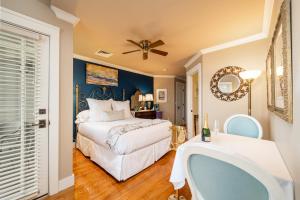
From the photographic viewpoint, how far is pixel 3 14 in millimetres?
1373

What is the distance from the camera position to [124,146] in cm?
204

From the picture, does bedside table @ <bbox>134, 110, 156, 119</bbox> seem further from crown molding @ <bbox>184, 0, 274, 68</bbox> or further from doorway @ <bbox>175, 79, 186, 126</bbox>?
crown molding @ <bbox>184, 0, 274, 68</bbox>

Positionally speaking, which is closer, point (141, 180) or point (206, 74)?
point (141, 180)

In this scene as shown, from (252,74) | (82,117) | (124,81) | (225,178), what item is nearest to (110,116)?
(82,117)

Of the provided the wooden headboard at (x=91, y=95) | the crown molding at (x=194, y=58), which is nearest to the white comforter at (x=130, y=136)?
the wooden headboard at (x=91, y=95)

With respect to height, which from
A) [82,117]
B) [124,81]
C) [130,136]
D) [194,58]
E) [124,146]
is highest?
[194,58]

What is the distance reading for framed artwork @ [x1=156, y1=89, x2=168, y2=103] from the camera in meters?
6.35

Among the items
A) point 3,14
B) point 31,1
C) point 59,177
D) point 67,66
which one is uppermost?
point 31,1

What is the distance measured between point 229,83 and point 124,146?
235cm

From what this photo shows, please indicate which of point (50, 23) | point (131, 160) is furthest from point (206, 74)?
point (50, 23)

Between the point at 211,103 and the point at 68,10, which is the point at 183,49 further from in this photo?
the point at 68,10

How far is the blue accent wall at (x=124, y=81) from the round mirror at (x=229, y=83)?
→ 9.97 feet

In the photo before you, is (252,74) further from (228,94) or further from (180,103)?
(180,103)

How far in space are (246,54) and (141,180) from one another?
291cm
